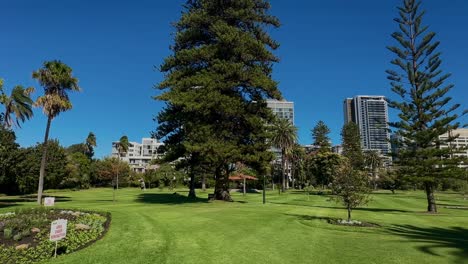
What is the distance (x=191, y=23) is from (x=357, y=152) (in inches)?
2451

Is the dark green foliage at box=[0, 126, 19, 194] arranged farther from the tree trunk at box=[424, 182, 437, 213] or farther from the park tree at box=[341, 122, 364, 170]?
the park tree at box=[341, 122, 364, 170]

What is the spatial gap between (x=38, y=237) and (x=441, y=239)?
13367mm

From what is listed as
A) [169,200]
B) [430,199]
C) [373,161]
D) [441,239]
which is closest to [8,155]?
[169,200]

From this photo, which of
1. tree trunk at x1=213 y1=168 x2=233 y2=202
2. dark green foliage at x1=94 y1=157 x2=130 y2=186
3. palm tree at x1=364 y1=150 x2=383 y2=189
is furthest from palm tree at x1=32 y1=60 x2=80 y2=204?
palm tree at x1=364 y1=150 x2=383 y2=189

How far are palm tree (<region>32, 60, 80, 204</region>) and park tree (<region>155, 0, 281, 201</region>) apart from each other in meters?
7.64

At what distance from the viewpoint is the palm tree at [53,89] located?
2708cm

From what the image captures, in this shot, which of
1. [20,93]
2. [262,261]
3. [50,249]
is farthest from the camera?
[20,93]

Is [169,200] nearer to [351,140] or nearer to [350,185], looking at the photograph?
[350,185]

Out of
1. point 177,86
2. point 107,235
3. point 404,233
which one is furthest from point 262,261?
point 177,86

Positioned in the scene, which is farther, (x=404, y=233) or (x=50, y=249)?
(x=404, y=233)

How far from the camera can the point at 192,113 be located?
1061 inches

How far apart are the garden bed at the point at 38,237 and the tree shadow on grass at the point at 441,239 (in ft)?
33.5

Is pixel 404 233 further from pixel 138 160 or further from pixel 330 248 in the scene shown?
pixel 138 160

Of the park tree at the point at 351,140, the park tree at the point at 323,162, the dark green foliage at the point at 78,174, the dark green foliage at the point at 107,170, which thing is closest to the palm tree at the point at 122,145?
the dark green foliage at the point at 78,174
